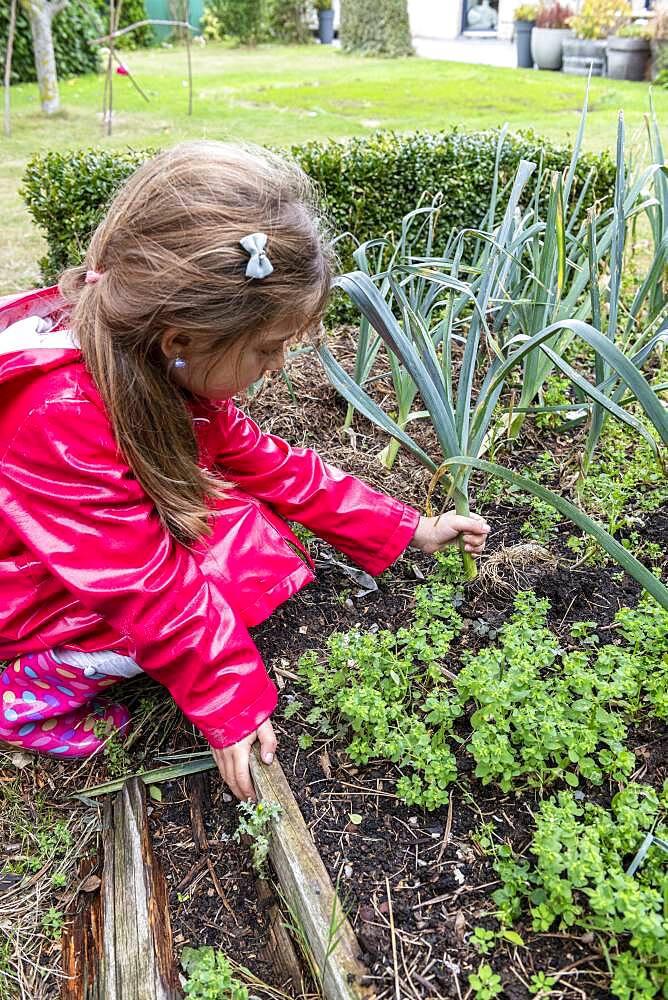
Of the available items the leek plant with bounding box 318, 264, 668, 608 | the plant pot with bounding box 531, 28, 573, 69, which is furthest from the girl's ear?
the plant pot with bounding box 531, 28, 573, 69

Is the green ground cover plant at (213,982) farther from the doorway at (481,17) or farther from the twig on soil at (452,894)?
the doorway at (481,17)

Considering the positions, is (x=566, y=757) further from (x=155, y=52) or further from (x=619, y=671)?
(x=155, y=52)

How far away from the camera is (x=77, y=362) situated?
1610 millimetres

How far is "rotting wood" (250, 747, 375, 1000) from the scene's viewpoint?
122 centimetres

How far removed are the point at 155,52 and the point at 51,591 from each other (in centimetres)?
1787

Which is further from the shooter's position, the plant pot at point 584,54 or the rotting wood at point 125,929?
the plant pot at point 584,54

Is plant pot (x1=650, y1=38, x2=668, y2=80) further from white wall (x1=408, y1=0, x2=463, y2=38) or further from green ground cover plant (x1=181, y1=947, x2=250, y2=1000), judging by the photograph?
green ground cover plant (x1=181, y1=947, x2=250, y2=1000)

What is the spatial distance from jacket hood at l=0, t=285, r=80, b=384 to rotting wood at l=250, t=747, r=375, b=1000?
853 millimetres

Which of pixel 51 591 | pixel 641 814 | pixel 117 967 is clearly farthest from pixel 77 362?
pixel 641 814

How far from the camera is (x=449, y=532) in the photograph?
1926mm

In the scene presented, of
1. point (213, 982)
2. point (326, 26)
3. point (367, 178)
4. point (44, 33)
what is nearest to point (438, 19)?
point (326, 26)

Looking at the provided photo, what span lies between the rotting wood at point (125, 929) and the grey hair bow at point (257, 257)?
41.9 inches

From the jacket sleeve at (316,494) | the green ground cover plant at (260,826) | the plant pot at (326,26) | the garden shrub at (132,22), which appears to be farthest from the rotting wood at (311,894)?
the plant pot at (326,26)

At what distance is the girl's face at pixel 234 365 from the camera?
5.01ft
